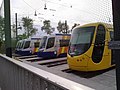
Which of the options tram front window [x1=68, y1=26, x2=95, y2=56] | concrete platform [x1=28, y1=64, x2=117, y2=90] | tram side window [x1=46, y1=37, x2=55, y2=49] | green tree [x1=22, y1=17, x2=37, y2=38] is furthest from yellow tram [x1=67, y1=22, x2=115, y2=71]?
green tree [x1=22, y1=17, x2=37, y2=38]

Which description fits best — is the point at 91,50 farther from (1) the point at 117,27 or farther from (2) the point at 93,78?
(1) the point at 117,27

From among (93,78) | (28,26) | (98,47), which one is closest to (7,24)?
(93,78)

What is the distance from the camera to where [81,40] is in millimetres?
14117

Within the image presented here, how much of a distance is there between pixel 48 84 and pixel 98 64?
11.3 metres

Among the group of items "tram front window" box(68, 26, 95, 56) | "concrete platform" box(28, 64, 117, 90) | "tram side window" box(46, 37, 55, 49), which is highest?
"tram front window" box(68, 26, 95, 56)

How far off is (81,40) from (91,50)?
0.97 metres

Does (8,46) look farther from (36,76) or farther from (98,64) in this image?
(98,64)

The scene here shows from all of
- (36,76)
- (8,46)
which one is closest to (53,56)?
(8,46)

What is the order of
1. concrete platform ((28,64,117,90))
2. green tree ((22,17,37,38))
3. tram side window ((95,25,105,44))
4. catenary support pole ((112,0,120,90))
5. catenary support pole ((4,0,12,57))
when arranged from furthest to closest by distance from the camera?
green tree ((22,17,37,38))
tram side window ((95,25,105,44))
concrete platform ((28,64,117,90))
catenary support pole ((4,0,12,57))
catenary support pole ((112,0,120,90))

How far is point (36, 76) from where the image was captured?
2846 mm

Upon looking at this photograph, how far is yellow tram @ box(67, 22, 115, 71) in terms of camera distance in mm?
13477

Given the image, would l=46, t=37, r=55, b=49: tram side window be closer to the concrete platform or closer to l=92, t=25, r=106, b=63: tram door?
the concrete platform

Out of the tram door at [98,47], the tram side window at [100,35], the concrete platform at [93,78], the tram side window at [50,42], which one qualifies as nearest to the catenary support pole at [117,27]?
the concrete platform at [93,78]

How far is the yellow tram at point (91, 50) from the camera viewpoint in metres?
13.5
